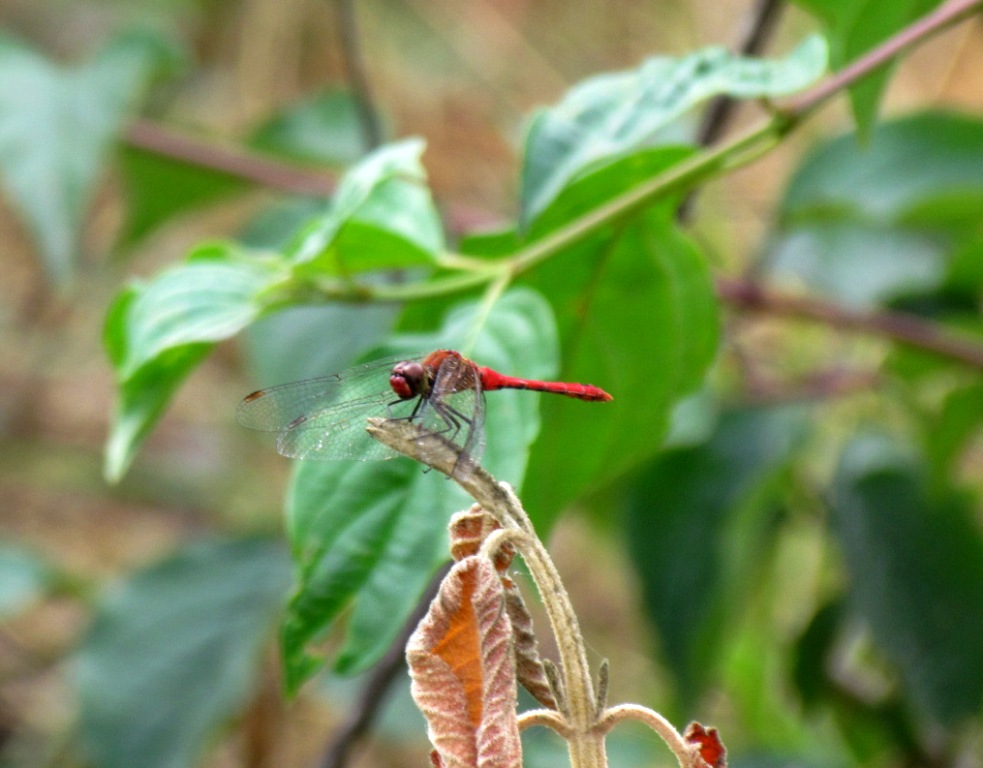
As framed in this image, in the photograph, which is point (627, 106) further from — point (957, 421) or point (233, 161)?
point (233, 161)

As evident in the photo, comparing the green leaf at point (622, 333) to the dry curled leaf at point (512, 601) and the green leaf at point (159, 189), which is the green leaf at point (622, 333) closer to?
the dry curled leaf at point (512, 601)

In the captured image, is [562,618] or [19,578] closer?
[562,618]

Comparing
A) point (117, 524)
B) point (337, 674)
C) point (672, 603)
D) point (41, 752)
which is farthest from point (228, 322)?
point (117, 524)

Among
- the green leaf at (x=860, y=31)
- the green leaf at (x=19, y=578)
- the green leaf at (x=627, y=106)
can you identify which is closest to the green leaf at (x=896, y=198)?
the green leaf at (x=860, y=31)

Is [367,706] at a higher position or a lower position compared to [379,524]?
lower

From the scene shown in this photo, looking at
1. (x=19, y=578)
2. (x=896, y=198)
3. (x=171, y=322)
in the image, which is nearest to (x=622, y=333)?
(x=171, y=322)

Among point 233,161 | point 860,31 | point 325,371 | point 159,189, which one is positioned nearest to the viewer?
point 860,31

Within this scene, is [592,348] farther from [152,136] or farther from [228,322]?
[152,136]

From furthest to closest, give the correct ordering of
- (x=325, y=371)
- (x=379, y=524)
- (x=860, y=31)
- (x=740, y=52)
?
(x=325, y=371), (x=740, y=52), (x=860, y=31), (x=379, y=524)
